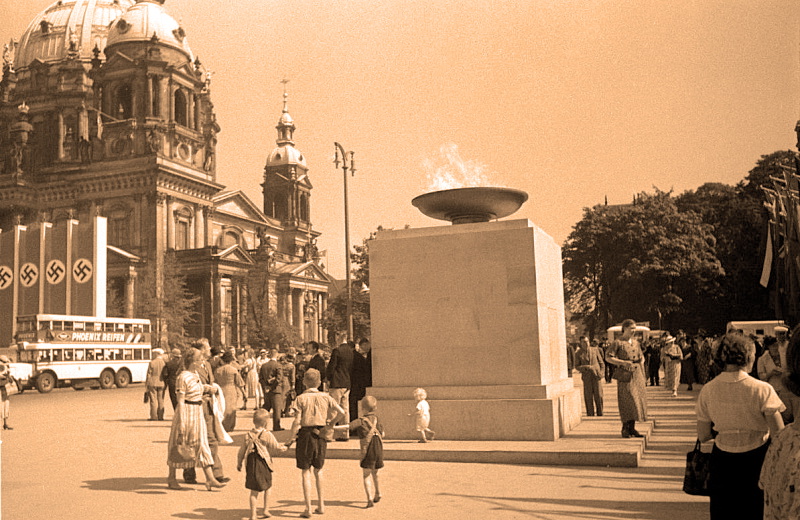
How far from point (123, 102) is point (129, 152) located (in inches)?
214

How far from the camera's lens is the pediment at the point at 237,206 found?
83375mm

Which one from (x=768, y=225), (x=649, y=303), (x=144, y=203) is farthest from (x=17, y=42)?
(x=768, y=225)

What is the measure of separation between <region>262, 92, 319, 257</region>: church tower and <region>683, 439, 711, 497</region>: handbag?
96.3 m

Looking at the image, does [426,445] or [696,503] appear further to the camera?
[426,445]

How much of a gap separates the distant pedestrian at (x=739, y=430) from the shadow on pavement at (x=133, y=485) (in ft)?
21.8

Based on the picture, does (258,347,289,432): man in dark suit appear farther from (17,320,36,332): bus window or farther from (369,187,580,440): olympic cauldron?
(17,320,36,332): bus window

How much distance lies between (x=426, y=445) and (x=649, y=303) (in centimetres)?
3990

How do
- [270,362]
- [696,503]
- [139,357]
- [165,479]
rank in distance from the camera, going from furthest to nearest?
[139,357], [270,362], [165,479], [696,503]

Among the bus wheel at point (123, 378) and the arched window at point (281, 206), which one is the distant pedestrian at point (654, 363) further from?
the arched window at point (281, 206)

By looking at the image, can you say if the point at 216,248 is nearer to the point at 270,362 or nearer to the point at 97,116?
the point at 97,116

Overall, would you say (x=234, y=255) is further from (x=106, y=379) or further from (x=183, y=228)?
(x=106, y=379)

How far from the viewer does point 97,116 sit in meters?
71.6

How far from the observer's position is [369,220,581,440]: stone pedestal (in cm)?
1214

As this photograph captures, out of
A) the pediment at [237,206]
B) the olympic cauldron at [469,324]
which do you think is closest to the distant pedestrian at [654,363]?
the olympic cauldron at [469,324]
